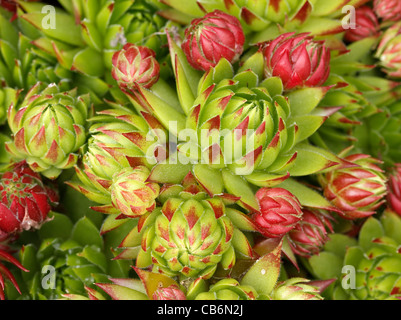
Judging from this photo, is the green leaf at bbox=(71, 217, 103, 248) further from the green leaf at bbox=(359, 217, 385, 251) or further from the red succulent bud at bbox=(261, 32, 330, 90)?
the green leaf at bbox=(359, 217, 385, 251)

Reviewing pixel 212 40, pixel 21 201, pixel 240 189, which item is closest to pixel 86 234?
pixel 21 201

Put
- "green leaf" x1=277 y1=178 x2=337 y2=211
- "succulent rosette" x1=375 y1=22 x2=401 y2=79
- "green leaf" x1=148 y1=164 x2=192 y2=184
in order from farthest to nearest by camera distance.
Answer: "succulent rosette" x1=375 y1=22 x2=401 y2=79
"green leaf" x1=277 y1=178 x2=337 y2=211
"green leaf" x1=148 y1=164 x2=192 y2=184

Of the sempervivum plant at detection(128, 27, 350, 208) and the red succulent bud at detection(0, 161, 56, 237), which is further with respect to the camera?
the red succulent bud at detection(0, 161, 56, 237)

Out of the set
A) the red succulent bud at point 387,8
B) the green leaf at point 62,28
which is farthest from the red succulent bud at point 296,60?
the green leaf at point 62,28

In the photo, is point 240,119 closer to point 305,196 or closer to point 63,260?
point 305,196

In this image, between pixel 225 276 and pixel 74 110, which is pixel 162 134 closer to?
pixel 74 110

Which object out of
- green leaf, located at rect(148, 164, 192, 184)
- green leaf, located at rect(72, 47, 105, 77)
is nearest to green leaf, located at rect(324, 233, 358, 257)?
green leaf, located at rect(148, 164, 192, 184)

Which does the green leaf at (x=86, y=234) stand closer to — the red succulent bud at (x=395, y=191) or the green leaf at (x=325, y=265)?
the green leaf at (x=325, y=265)

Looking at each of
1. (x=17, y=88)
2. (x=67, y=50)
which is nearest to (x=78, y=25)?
(x=67, y=50)
